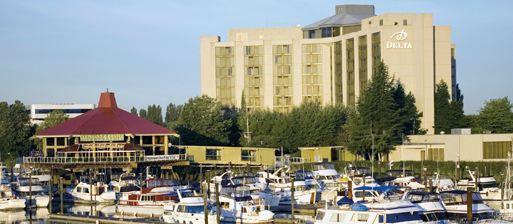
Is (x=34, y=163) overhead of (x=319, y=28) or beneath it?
beneath

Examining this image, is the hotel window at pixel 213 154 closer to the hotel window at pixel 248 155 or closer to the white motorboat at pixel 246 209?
the hotel window at pixel 248 155

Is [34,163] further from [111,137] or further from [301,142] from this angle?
[301,142]

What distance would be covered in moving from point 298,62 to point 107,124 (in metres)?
49.4

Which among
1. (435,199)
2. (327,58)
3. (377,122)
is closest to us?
(435,199)

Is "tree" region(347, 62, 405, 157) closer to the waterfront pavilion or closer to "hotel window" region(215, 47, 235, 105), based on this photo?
the waterfront pavilion

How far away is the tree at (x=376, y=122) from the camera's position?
139m

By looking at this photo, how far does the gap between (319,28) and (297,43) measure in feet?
15.7

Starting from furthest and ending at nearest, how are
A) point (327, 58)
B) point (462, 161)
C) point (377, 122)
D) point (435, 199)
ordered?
1. point (327, 58)
2. point (377, 122)
3. point (462, 161)
4. point (435, 199)

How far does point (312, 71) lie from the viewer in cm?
17550

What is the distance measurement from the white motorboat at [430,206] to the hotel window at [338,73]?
95898mm

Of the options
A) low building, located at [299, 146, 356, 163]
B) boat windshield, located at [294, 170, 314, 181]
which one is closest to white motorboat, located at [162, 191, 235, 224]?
boat windshield, located at [294, 170, 314, 181]

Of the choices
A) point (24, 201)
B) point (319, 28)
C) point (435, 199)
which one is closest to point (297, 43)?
point (319, 28)

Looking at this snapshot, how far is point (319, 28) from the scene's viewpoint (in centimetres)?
17825

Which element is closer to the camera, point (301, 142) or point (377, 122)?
point (377, 122)
